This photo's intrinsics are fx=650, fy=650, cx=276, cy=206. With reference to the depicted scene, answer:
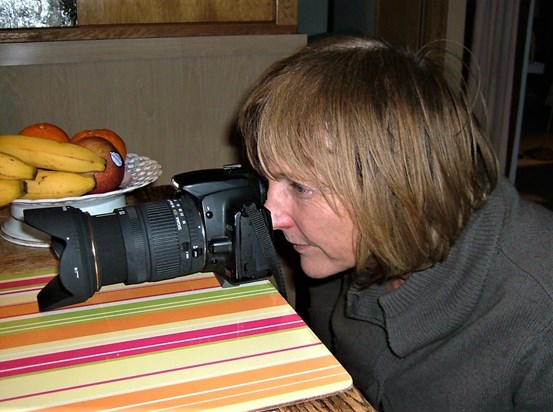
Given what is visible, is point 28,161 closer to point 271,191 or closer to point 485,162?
point 271,191

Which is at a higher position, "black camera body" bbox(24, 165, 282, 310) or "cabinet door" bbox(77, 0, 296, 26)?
"cabinet door" bbox(77, 0, 296, 26)

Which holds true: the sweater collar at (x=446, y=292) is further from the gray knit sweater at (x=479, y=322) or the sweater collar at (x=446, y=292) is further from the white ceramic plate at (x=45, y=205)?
the white ceramic plate at (x=45, y=205)

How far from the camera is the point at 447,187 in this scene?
79 cm

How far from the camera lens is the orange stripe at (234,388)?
0.58m

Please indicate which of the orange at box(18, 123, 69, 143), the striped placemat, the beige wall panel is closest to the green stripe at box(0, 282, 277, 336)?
the striped placemat


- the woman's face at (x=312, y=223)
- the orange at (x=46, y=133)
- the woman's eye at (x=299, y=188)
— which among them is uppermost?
the orange at (x=46, y=133)

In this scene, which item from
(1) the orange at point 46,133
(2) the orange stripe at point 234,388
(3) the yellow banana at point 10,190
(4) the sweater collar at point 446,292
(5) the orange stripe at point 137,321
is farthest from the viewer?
(1) the orange at point 46,133

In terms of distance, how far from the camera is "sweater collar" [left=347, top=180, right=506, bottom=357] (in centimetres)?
80

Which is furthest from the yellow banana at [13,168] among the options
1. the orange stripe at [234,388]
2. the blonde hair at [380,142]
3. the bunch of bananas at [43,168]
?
the orange stripe at [234,388]

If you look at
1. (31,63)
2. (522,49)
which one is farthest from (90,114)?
(522,49)

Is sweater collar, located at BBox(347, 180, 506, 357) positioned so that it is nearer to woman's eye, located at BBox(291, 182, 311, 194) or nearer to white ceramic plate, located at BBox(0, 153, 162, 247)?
woman's eye, located at BBox(291, 182, 311, 194)

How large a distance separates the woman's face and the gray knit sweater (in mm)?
91

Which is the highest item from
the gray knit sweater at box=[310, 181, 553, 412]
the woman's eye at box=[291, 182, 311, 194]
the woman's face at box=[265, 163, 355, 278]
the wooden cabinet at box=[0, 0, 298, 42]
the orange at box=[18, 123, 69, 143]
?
the wooden cabinet at box=[0, 0, 298, 42]

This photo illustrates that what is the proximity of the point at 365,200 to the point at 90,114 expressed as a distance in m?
0.77
